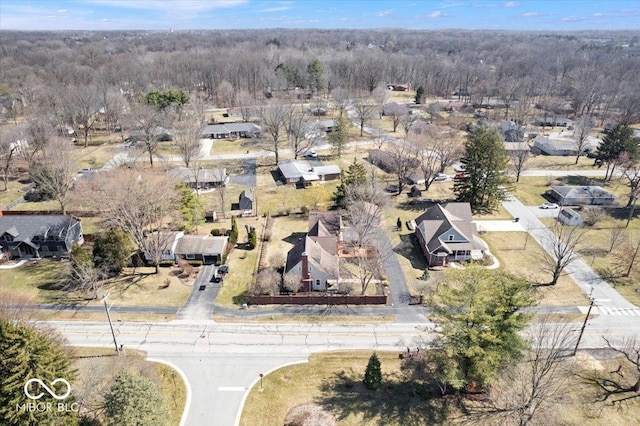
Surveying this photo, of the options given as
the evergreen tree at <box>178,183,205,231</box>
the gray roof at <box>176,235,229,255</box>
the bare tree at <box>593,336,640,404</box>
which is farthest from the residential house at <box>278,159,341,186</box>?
the bare tree at <box>593,336,640,404</box>

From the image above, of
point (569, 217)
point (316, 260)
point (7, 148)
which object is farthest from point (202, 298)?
point (7, 148)

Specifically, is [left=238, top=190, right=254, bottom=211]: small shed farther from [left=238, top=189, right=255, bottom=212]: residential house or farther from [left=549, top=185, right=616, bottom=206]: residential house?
[left=549, top=185, right=616, bottom=206]: residential house

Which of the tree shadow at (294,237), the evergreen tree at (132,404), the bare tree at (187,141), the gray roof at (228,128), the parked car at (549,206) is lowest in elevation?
the tree shadow at (294,237)

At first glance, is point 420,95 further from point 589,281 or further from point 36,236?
point 36,236

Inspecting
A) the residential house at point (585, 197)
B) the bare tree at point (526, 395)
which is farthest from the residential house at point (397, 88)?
the bare tree at point (526, 395)

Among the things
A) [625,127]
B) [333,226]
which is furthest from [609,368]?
[625,127]

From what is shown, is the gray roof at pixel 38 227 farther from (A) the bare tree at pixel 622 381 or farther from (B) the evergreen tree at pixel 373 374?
(A) the bare tree at pixel 622 381

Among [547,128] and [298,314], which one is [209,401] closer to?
[298,314]
